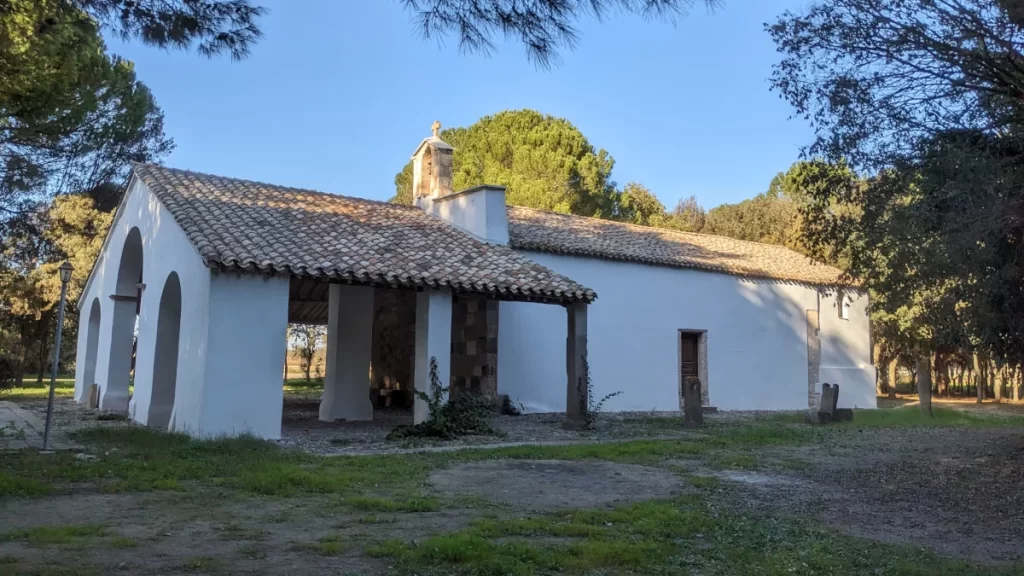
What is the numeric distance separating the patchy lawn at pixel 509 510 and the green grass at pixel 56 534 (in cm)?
2

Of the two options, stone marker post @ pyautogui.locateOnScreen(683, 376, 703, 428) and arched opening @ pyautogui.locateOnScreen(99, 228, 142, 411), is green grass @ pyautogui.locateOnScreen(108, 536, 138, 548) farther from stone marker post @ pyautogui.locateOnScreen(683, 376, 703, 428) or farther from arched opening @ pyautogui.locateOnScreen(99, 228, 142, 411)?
arched opening @ pyautogui.locateOnScreen(99, 228, 142, 411)

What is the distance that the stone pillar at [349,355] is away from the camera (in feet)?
49.1

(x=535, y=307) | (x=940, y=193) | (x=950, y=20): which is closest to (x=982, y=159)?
(x=940, y=193)

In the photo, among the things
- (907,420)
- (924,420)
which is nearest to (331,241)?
(907,420)

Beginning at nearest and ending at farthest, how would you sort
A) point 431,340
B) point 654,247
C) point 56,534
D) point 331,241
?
1. point 56,534
2. point 431,340
3. point 331,241
4. point 654,247

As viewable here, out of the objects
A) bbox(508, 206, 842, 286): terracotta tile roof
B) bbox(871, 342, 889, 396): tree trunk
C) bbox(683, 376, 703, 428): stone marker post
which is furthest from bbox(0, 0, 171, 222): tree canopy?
bbox(871, 342, 889, 396): tree trunk

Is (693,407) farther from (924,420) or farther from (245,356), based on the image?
(245,356)

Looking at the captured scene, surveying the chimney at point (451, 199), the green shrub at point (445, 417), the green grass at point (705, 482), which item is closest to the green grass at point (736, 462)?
the green grass at point (705, 482)

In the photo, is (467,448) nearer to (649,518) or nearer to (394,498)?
(394,498)

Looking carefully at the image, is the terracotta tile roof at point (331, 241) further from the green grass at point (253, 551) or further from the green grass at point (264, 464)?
the green grass at point (253, 551)

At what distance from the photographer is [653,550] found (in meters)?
4.93

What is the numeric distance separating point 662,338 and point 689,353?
1.24 metres

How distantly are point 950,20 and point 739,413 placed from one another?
12059mm

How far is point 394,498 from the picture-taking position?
6617 millimetres
